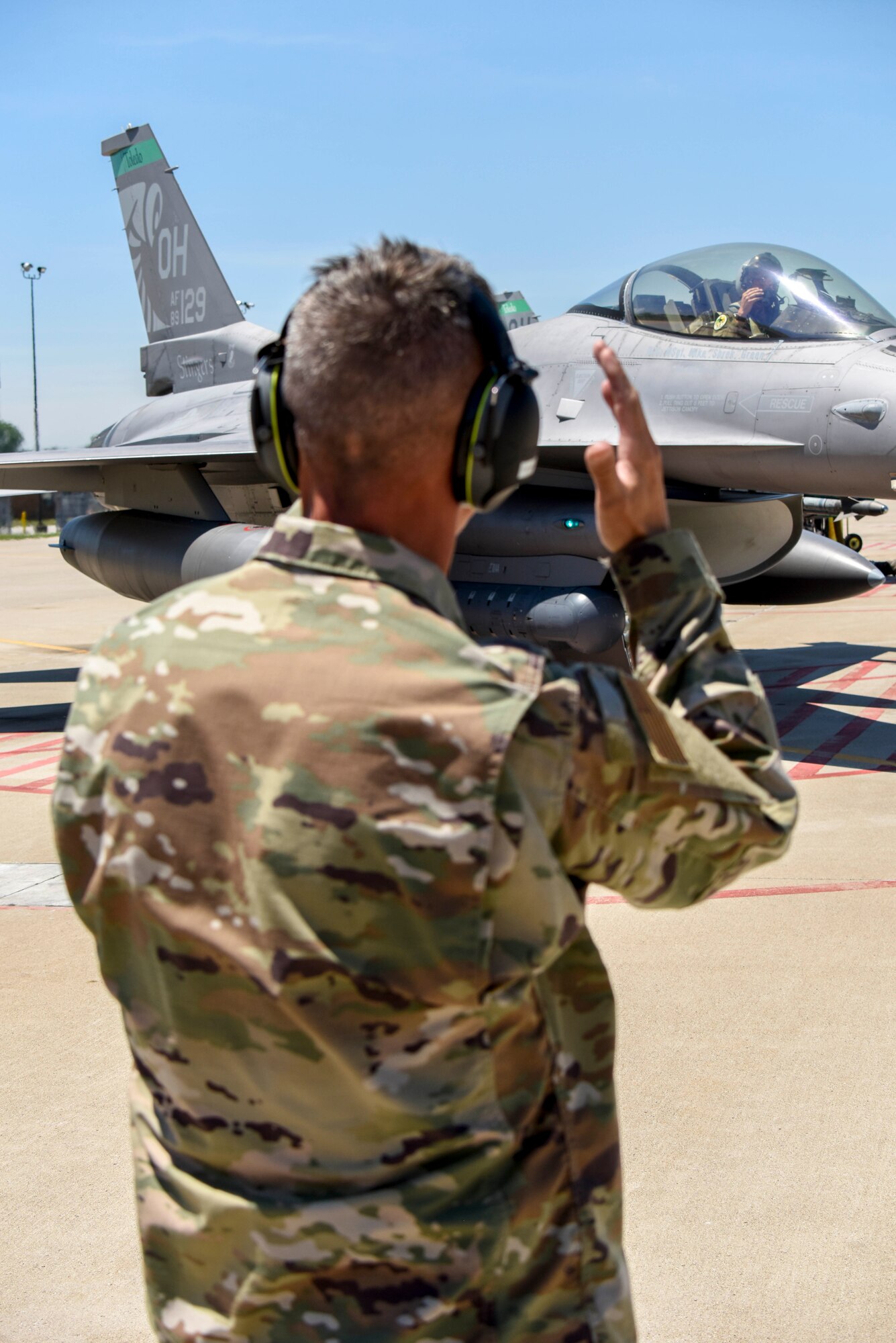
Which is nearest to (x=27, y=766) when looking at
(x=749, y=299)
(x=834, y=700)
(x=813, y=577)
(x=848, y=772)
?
(x=848, y=772)

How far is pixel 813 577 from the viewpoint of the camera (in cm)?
1061

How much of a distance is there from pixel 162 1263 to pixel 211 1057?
29cm

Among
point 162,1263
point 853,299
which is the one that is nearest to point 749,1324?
point 162,1263

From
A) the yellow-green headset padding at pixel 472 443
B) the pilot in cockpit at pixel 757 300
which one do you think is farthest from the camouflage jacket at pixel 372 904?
the pilot in cockpit at pixel 757 300

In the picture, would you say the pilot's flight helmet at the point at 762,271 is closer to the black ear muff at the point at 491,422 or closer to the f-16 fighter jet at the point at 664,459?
the f-16 fighter jet at the point at 664,459

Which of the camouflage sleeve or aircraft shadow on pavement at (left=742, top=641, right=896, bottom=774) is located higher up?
the camouflage sleeve

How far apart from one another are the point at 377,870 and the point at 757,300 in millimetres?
7677

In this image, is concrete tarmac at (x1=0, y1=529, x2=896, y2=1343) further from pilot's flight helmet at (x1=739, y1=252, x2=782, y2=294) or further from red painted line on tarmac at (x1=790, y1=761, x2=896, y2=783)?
pilot's flight helmet at (x1=739, y1=252, x2=782, y2=294)

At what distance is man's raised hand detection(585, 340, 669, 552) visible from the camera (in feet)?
4.72

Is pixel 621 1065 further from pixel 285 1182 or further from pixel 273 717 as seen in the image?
pixel 273 717

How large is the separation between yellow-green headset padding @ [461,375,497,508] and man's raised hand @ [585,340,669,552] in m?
0.15

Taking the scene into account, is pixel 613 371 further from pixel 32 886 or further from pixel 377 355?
pixel 32 886

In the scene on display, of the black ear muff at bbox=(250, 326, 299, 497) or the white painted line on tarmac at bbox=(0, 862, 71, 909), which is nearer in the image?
the black ear muff at bbox=(250, 326, 299, 497)

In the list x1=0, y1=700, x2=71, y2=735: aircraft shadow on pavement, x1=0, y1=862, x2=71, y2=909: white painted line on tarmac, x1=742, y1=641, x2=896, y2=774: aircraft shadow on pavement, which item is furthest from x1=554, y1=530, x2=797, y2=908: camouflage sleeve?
x1=0, y1=700, x2=71, y2=735: aircraft shadow on pavement
